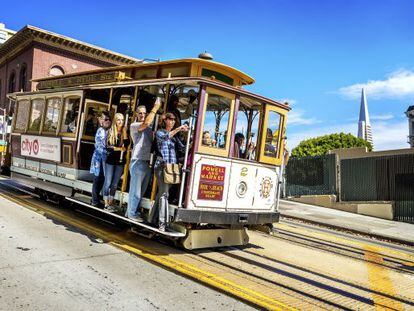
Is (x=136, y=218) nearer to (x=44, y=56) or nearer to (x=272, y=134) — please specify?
(x=272, y=134)

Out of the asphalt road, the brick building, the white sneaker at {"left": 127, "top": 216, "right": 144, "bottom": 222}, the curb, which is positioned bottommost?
the asphalt road

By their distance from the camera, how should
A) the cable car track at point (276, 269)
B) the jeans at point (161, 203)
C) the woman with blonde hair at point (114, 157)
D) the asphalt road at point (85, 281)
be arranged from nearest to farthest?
the asphalt road at point (85, 281)
the cable car track at point (276, 269)
the jeans at point (161, 203)
the woman with blonde hair at point (114, 157)

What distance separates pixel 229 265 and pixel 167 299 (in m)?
1.75

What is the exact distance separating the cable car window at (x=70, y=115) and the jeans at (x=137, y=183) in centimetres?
287

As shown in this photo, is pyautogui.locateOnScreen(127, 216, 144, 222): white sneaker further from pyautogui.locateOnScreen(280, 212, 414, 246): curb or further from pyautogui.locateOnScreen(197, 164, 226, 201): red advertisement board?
pyautogui.locateOnScreen(280, 212, 414, 246): curb

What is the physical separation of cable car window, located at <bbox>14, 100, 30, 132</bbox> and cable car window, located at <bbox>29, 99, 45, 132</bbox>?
369 mm

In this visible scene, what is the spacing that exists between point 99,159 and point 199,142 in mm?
2484

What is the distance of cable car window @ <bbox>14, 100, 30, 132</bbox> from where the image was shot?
11227mm

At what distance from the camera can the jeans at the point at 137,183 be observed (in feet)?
22.6

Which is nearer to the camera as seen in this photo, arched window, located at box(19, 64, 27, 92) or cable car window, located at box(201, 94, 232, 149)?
cable car window, located at box(201, 94, 232, 149)

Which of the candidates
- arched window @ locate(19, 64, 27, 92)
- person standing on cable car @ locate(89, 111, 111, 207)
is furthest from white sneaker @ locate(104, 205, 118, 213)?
arched window @ locate(19, 64, 27, 92)

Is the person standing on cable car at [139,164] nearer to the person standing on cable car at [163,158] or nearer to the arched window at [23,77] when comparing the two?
the person standing on cable car at [163,158]

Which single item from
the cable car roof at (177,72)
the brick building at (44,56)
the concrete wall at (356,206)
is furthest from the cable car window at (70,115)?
the brick building at (44,56)

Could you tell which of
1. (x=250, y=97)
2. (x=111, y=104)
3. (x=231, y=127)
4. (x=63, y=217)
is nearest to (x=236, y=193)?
(x=231, y=127)
